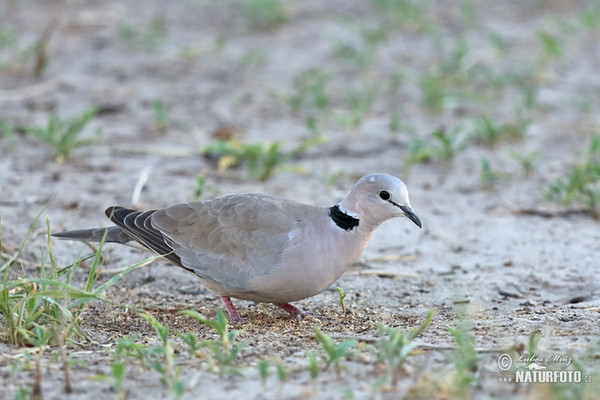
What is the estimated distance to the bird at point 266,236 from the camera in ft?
13.8

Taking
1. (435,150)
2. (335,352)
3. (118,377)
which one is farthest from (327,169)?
(118,377)

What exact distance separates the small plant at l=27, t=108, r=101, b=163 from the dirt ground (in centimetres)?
15

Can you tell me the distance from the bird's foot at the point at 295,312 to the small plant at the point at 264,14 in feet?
19.2

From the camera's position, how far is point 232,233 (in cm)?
448

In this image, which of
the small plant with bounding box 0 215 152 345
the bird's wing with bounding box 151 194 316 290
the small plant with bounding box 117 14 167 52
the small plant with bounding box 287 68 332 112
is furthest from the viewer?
the small plant with bounding box 117 14 167 52

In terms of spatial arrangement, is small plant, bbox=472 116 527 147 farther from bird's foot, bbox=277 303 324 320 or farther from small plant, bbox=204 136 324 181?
bird's foot, bbox=277 303 324 320

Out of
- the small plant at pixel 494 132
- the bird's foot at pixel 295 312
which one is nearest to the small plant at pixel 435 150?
the small plant at pixel 494 132

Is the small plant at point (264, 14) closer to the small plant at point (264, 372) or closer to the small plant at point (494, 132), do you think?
the small plant at point (494, 132)

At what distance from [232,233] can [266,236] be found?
226 mm

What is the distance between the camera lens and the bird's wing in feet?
14.1

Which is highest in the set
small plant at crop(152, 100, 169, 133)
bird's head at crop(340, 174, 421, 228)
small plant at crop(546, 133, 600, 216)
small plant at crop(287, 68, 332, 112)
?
small plant at crop(287, 68, 332, 112)

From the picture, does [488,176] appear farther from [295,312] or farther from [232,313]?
[232,313]

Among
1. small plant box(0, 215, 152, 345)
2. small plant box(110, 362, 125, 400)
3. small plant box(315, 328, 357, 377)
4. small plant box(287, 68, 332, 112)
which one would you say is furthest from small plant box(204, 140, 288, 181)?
small plant box(110, 362, 125, 400)

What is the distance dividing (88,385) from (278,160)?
11.0 feet
